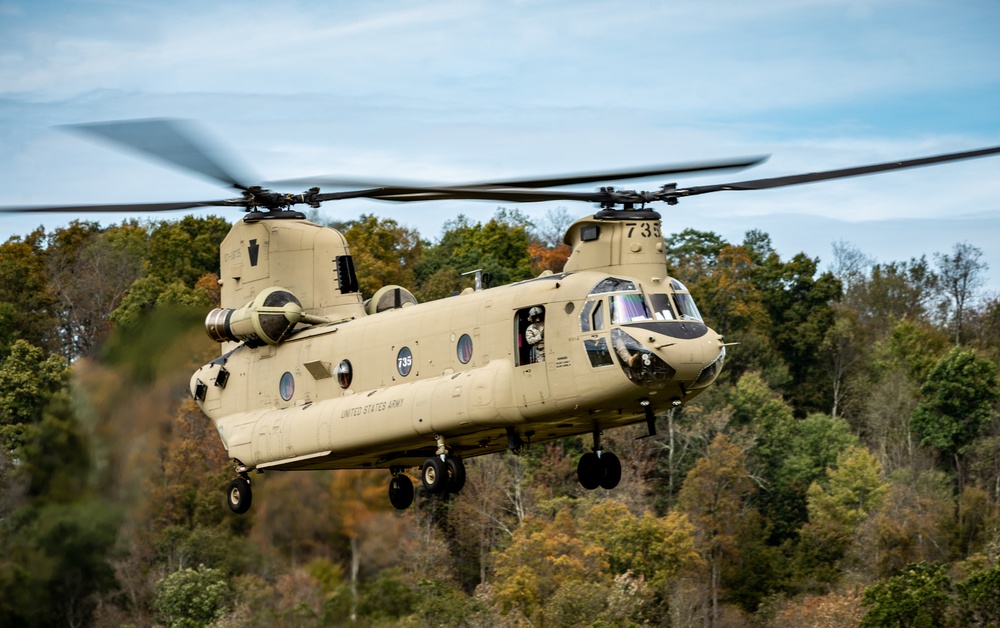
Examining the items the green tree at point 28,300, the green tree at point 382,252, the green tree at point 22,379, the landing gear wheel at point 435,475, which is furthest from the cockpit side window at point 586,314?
the green tree at point 28,300

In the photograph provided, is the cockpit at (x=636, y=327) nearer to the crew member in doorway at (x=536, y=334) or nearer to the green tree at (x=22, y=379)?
the crew member in doorway at (x=536, y=334)

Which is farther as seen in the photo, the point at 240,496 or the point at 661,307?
the point at 240,496

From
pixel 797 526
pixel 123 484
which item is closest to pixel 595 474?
pixel 123 484

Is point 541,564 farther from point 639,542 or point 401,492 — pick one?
point 401,492

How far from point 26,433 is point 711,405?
54.6 meters

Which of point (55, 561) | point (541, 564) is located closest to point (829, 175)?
point (55, 561)

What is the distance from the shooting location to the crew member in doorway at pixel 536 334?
29719 millimetres

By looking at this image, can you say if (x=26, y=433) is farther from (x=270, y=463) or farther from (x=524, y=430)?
(x=524, y=430)

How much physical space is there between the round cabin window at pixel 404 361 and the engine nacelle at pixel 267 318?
3.74 metres

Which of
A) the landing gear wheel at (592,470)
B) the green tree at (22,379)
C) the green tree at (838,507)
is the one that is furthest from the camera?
the green tree at (838,507)

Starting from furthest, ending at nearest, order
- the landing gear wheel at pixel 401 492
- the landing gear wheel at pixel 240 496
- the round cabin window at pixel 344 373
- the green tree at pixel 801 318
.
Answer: the green tree at pixel 801 318 < the landing gear wheel at pixel 240 496 < the landing gear wheel at pixel 401 492 < the round cabin window at pixel 344 373

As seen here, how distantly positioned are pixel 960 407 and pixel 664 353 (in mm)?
65587

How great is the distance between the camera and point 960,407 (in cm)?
8975

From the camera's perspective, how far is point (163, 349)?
38656mm
